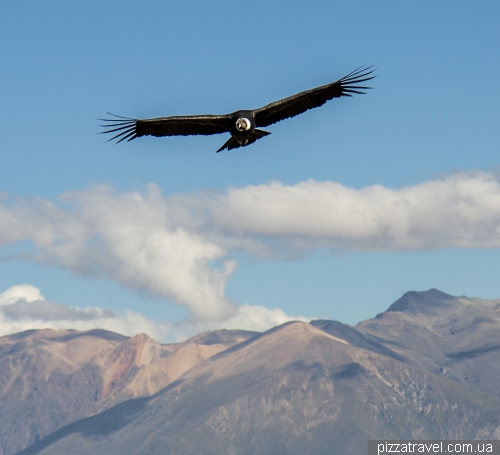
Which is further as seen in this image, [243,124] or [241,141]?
[241,141]

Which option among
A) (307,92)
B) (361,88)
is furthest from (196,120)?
(361,88)

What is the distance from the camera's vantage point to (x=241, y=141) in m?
39.7

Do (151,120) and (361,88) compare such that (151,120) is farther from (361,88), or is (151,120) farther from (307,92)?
(361,88)

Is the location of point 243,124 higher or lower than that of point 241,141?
higher

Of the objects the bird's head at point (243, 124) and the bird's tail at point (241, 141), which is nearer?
the bird's head at point (243, 124)

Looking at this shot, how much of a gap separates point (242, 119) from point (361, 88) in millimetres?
6818

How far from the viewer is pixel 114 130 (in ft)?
135

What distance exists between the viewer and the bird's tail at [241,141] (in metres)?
39.7

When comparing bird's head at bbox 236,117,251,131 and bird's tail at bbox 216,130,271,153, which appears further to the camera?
bird's tail at bbox 216,130,271,153

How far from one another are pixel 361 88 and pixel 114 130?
1119cm

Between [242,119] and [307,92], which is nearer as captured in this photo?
[242,119]

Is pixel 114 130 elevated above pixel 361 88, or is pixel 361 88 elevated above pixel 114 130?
pixel 361 88

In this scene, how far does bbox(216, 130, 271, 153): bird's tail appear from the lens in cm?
3969

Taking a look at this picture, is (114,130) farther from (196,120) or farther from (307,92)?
(307,92)
